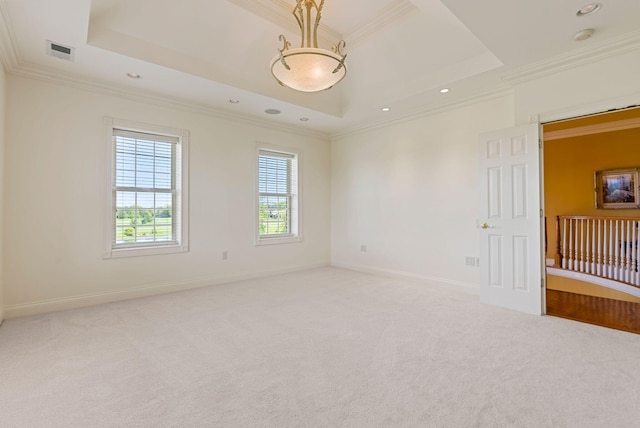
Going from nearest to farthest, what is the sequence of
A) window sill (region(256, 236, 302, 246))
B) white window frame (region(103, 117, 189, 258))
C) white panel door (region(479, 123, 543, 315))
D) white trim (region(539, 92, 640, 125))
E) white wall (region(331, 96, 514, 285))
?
white trim (region(539, 92, 640, 125)) < white panel door (region(479, 123, 543, 315)) < white window frame (region(103, 117, 189, 258)) < white wall (region(331, 96, 514, 285)) < window sill (region(256, 236, 302, 246))

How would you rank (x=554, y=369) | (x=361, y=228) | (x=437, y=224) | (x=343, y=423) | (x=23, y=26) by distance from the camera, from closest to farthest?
(x=343, y=423) < (x=554, y=369) < (x=23, y=26) < (x=437, y=224) < (x=361, y=228)

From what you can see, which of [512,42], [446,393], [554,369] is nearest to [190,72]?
[512,42]

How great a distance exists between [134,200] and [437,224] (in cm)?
446

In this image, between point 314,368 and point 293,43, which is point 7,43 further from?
point 314,368

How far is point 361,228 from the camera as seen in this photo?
5840mm

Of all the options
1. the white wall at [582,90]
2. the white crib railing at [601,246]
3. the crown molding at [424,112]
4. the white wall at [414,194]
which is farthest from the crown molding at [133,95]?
the white crib railing at [601,246]

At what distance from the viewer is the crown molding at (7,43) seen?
8.33ft

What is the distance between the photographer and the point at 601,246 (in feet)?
18.4

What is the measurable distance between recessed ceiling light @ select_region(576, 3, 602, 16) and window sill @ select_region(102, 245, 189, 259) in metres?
5.17

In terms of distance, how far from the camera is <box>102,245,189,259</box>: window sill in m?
3.95

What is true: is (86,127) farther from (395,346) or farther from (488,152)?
(488,152)

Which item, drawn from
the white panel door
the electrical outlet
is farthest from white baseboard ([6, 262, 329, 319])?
the white panel door

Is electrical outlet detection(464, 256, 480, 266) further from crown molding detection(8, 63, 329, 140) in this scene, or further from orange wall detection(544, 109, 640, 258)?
crown molding detection(8, 63, 329, 140)

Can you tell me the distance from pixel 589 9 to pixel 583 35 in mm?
416
